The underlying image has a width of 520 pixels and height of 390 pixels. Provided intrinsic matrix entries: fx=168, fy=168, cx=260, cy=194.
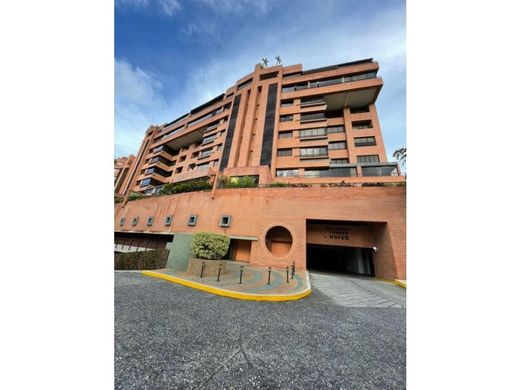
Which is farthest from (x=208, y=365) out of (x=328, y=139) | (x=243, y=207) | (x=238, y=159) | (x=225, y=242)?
(x=328, y=139)

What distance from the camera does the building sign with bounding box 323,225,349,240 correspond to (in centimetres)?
1394

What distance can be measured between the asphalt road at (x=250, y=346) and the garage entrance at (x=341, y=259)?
→ 39.0ft

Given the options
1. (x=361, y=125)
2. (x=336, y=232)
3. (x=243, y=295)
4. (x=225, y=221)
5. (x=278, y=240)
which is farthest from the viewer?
(x=361, y=125)

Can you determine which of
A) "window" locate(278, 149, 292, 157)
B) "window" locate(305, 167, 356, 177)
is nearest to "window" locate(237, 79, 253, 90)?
"window" locate(278, 149, 292, 157)

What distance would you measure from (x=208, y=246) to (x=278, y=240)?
7083 mm

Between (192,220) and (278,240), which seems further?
(192,220)

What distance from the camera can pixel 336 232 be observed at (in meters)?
14.2

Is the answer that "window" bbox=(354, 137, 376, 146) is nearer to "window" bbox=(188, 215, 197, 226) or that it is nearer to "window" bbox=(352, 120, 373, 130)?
"window" bbox=(352, 120, 373, 130)

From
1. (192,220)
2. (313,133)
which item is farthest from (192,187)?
(313,133)

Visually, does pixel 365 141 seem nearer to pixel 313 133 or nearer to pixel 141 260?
pixel 313 133

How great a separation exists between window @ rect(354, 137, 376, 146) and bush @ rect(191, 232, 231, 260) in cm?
2320

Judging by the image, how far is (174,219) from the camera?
17.2 meters
